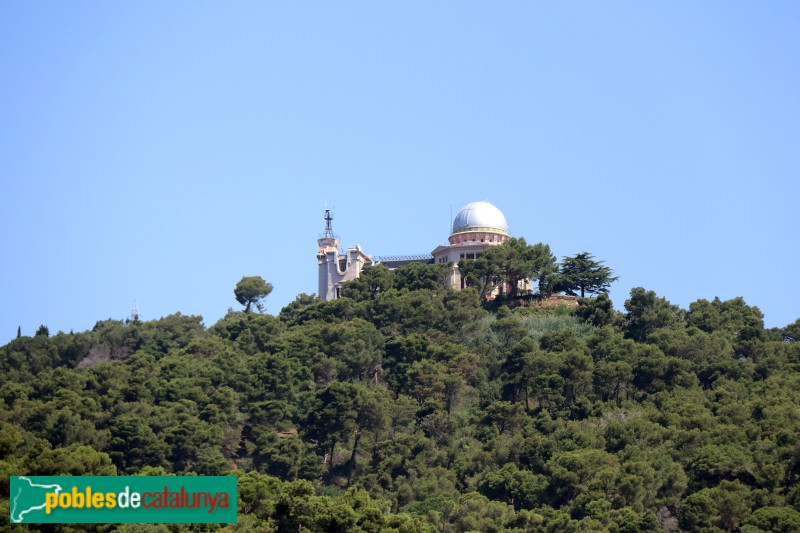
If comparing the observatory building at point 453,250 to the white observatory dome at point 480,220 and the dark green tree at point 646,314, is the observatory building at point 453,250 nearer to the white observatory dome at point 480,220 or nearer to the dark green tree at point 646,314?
the white observatory dome at point 480,220

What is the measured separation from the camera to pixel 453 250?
3199 inches

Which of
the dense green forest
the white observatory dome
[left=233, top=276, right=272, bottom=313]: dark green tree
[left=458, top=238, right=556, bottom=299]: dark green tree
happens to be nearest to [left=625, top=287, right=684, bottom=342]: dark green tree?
the dense green forest

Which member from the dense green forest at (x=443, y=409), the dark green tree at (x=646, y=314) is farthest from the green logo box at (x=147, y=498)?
the dark green tree at (x=646, y=314)

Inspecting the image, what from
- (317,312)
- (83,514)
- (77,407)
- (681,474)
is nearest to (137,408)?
(77,407)

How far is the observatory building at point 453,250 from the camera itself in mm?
81000

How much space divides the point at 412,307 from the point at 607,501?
22972 millimetres

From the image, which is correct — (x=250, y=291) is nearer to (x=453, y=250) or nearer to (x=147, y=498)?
(x=453, y=250)

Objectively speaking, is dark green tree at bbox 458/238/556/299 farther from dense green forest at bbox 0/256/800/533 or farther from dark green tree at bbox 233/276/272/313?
dark green tree at bbox 233/276/272/313

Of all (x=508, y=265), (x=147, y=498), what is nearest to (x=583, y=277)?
(x=508, y=265)

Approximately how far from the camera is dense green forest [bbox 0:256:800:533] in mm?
54375

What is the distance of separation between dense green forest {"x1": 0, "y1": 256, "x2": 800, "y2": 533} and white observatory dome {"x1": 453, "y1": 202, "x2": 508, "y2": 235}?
440 cm

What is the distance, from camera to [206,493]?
32844 mm

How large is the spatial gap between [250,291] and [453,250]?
13254 mm

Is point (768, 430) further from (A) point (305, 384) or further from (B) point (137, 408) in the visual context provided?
(B) point (137, 408)
